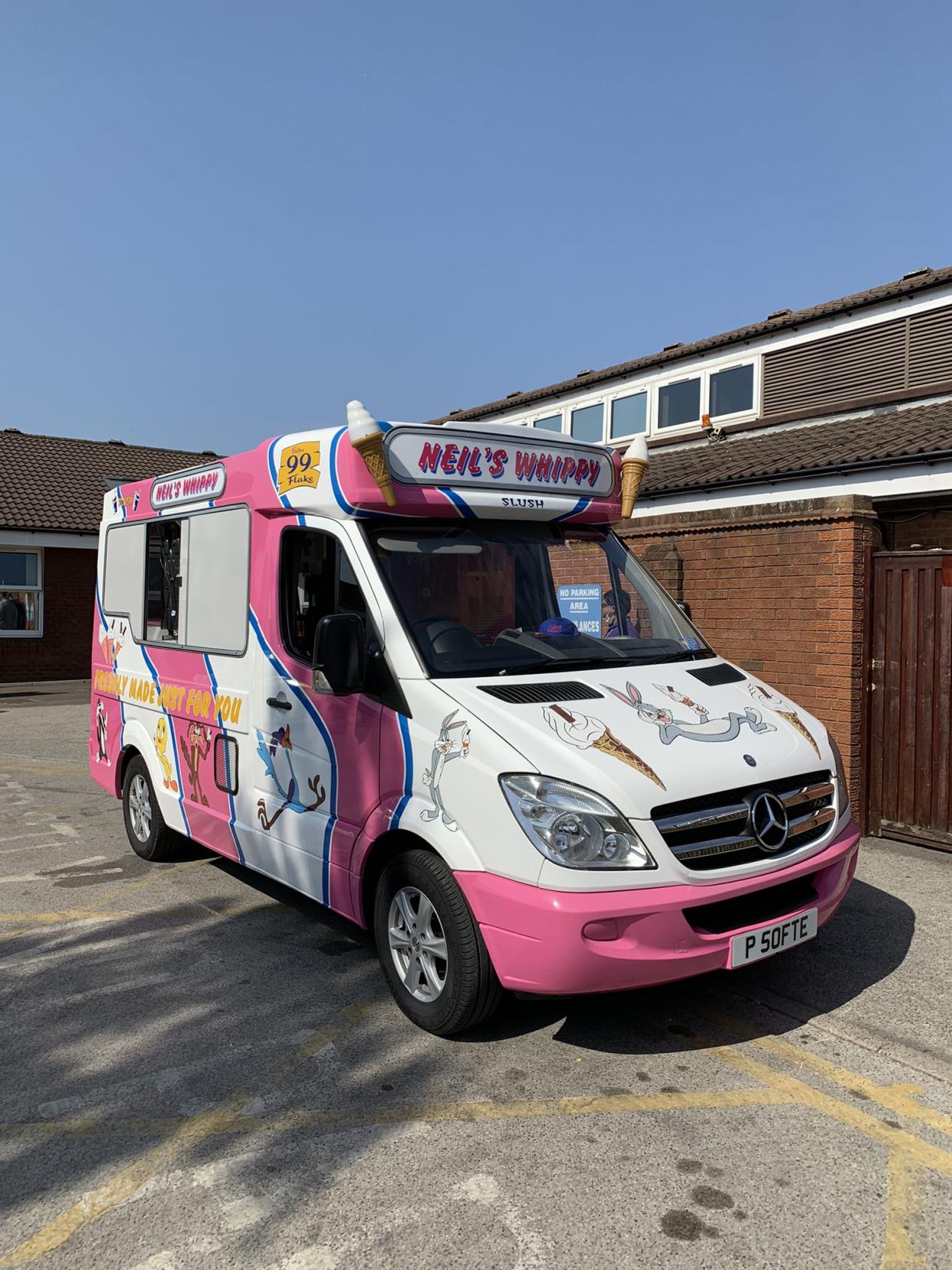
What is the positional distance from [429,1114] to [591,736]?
141 centimetres

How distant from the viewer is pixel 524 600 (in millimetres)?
4488

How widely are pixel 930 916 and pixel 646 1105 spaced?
9.14 feet

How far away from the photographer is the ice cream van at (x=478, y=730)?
11.0 feet

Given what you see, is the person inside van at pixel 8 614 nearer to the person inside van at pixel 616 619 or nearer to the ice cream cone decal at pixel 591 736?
the person inside van at pixel 616 619

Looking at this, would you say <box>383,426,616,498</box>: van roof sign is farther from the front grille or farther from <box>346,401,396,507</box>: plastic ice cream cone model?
the front grille

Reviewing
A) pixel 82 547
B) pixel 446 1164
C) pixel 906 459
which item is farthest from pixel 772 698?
pixel 82 547

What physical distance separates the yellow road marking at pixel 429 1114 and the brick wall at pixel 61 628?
62.4 ft

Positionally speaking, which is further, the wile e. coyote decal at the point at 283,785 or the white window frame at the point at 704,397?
the white window frame at the point at 704,397

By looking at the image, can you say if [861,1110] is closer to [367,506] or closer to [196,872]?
[367,506]

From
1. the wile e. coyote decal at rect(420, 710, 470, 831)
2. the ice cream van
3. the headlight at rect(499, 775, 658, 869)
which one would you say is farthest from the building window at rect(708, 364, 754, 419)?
the headlight at rect(499, 775, 658, 869)

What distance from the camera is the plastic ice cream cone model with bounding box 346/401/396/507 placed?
413cm

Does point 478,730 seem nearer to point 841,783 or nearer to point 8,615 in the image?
point 841,783

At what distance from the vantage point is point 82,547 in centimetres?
2109

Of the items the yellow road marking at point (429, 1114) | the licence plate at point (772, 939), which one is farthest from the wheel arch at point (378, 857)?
the licence plate at point (772, 939)
